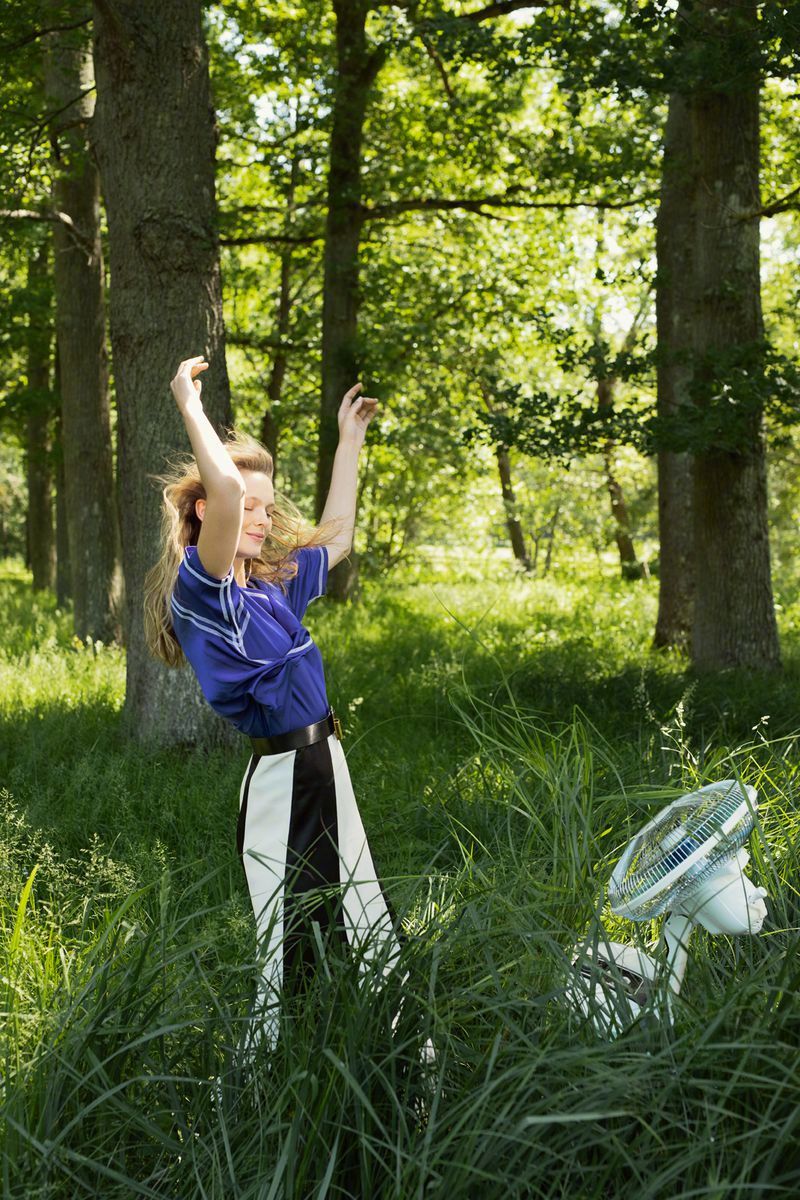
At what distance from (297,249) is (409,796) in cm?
1284

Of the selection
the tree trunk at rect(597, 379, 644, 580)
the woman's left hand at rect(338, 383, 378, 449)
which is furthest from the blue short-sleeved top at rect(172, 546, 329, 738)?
the tree trunk at rect(597, 379, 644, 580)

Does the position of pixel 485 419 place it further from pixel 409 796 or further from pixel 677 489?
pixel 409 796

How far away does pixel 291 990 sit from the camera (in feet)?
9.55

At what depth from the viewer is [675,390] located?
9.80m

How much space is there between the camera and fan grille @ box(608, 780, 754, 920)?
7.92ft

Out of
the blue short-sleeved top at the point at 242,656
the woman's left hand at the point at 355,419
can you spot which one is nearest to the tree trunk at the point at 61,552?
the woman's left hand at the point at 355,419

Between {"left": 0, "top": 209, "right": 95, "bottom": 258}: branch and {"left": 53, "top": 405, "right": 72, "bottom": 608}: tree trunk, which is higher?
{"left": 0, "top": 209, "right": 95, "bottom": 258}: branch

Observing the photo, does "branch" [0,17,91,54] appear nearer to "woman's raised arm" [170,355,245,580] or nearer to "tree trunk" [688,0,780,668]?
"tree trunk" [688,0,780,668]

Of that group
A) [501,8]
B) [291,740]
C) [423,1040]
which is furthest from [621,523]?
[423,1040]

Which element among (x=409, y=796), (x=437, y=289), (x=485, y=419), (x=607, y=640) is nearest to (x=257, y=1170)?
(x=409, y=796)

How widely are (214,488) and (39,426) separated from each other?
17.1 meters

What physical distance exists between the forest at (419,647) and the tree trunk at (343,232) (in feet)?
0.16

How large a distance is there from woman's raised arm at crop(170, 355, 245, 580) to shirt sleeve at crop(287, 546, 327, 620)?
25.8 inches

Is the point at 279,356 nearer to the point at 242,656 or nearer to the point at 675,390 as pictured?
the point at 675,390
